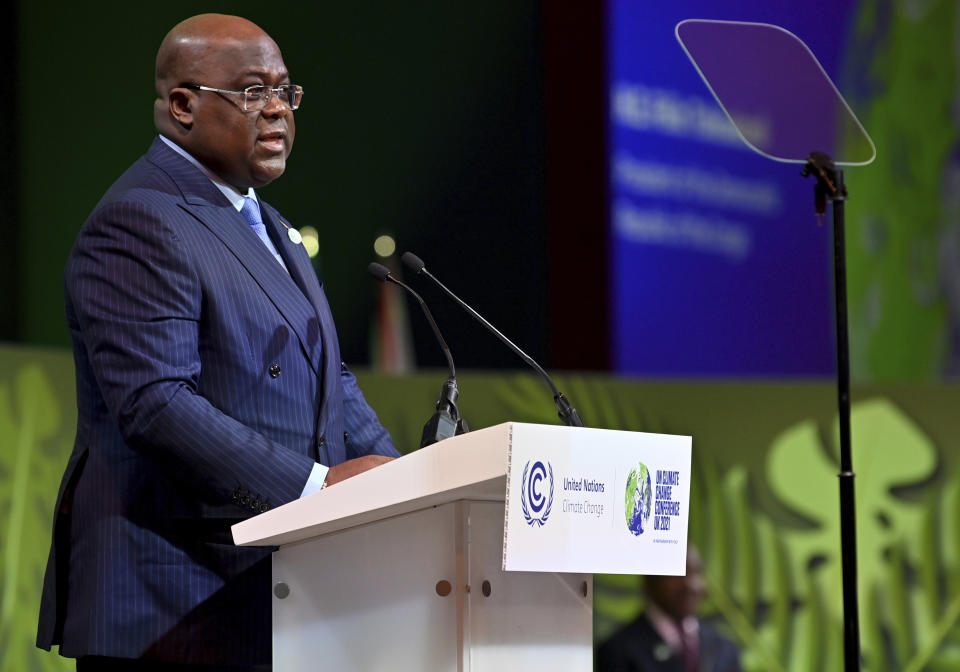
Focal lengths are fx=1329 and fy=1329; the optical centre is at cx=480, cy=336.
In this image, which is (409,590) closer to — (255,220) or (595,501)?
(595,501)

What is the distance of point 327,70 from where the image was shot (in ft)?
18.6

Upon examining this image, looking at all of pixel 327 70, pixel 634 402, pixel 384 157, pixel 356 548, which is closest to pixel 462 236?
pixel 384 157

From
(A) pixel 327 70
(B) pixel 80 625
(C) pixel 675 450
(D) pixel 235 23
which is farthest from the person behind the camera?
(A) pixel 327 70

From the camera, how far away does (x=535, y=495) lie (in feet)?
5.30

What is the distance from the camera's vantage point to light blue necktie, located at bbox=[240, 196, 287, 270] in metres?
2.19

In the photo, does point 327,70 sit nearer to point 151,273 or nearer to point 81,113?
point 81,113

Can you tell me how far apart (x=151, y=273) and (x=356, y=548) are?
50 centimetres

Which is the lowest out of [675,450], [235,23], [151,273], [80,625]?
[80,625]

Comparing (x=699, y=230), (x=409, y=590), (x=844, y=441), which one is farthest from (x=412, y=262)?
(x=699, y=230)

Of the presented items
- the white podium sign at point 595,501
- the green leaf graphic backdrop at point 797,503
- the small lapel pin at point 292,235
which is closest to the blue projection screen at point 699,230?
the green leaf graphic backdrop at point 797,503

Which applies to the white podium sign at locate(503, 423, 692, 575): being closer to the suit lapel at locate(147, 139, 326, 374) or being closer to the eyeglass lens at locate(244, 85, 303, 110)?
the suit lapel at locate(147, 139, 326, 374)

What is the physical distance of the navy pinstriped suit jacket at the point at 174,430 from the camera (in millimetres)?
1862

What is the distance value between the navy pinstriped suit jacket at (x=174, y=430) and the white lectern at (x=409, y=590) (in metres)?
0.12

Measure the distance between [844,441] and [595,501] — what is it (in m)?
1.15
